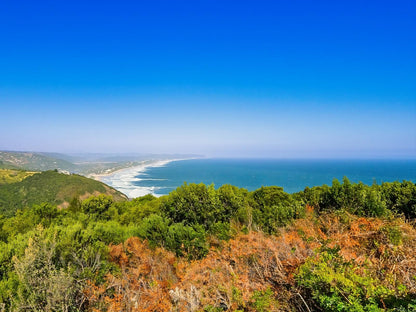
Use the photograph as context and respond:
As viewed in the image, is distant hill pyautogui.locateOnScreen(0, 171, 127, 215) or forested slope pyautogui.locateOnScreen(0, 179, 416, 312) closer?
forested slope pyautogui.locateOnScreen(0, 179, 416, 312)

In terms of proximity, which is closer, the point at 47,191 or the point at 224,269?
the point at 224,269

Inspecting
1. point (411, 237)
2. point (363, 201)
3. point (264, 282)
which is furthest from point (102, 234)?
point (363, 201)

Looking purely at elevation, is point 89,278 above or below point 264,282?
below

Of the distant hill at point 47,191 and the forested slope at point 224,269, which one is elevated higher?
the forested slope at point 224,269

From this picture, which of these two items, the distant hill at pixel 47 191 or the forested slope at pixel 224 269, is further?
the distant hill at pixel 47 191

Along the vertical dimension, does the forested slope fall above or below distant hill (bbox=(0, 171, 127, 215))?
above

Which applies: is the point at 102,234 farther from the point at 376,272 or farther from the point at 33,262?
the point at 376,272

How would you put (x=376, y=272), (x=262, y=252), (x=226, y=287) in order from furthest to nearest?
(x=262, y=252) → (x=226, y=287) → (x=376, y=272)

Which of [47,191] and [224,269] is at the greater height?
[224,269]
